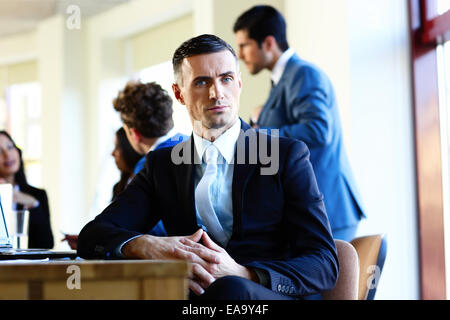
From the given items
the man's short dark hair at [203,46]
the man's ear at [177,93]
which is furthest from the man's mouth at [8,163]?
the man's short dark hair at [203,46]

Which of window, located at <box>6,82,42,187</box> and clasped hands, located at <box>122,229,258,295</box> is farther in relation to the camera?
window, located at <box>6,82,42,187</box>

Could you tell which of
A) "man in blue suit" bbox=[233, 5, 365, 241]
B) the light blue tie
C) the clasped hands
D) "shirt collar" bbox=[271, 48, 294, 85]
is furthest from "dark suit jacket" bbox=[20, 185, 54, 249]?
the clasped hands

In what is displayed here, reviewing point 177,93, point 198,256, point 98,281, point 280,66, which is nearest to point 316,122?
point 280,66

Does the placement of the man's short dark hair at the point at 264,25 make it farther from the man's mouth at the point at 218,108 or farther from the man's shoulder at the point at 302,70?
the man's mouth at the point at 218,108

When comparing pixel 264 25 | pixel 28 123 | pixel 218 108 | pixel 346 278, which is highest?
pixel 28 123

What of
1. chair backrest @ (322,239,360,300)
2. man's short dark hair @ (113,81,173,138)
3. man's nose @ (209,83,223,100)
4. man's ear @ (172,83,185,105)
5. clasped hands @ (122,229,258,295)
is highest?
man's short dark hair @ (113,81,173,138)

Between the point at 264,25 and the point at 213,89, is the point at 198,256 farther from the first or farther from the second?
the point at 264,25

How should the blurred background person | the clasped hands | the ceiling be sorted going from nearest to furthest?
the clasped hands, the blurred background person, the ceiling

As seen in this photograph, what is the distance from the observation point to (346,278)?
179 cm

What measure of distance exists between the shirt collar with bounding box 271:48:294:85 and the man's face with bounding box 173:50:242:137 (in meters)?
1.40

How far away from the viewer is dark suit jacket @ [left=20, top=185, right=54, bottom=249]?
402cm

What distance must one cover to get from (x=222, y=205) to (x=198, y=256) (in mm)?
239

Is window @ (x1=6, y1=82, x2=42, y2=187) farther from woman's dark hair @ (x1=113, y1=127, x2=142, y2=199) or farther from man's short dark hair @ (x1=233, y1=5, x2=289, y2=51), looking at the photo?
man's short dark hair @ (x1=233, y1=5, x2=289, y2=51)

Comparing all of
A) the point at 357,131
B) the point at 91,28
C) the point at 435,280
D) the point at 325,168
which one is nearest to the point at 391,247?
the point at 435,280
